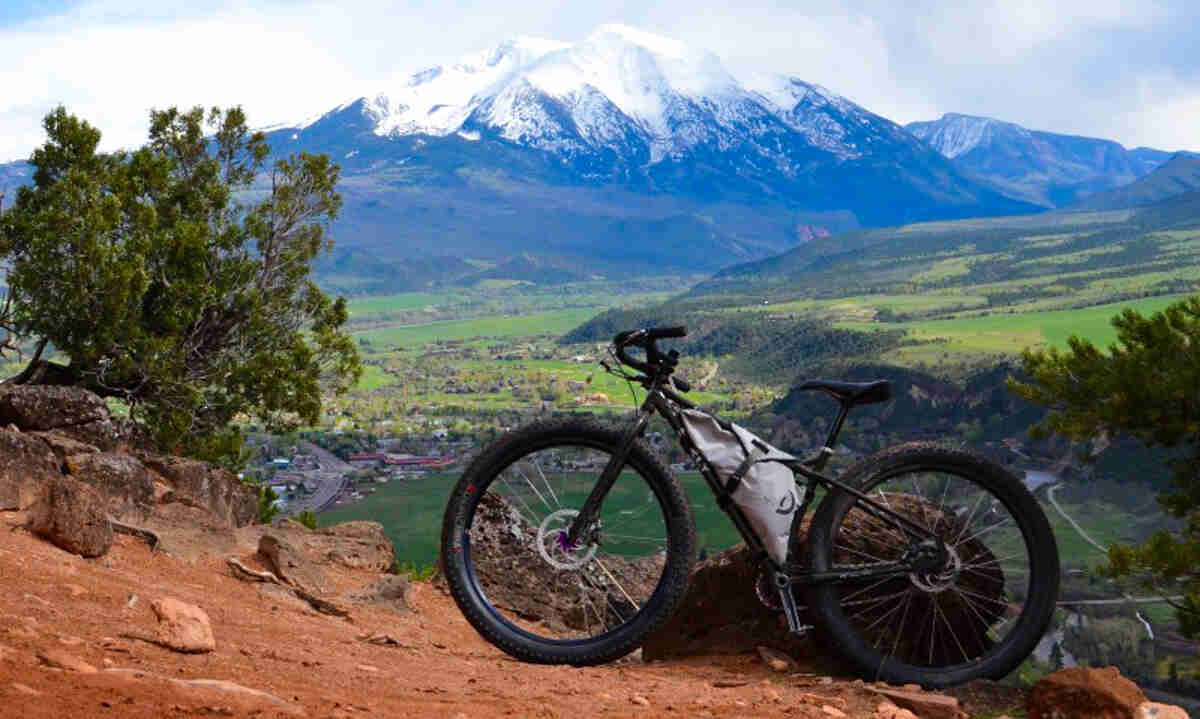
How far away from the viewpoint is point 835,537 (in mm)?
6926

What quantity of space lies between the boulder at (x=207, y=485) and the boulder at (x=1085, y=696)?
388 inches

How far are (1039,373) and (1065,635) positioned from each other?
7288mm

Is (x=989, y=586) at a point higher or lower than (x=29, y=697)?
higher

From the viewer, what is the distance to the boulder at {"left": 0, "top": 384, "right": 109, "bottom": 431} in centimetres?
1377

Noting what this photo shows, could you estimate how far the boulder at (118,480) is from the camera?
11305 mm

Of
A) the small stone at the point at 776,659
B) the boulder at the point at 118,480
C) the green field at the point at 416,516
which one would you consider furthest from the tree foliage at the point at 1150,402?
the boulder at the point at 118,480

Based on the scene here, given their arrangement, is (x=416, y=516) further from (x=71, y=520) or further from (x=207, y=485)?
(x=71, y=520)

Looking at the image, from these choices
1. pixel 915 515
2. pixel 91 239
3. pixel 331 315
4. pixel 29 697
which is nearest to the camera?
pixel 29 697

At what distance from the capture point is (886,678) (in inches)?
269

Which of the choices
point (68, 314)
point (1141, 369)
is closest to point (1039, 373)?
point (1141, 369)

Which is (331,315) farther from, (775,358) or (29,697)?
(775,358)

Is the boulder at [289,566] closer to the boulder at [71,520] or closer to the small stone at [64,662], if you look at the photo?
the boulder at [71,520]

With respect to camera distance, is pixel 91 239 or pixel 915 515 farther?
pixel 91 239

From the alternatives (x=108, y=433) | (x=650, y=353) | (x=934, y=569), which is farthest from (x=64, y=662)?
(x=108, y=433)
